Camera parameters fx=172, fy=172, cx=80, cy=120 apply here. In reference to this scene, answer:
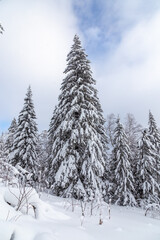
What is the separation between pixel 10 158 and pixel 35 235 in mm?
16370

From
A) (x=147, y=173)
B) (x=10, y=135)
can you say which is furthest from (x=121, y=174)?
(x=10, y=135)

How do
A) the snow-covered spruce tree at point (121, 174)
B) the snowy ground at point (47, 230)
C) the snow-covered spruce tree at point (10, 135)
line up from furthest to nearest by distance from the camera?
the snow-covered spruce tree at point (10, 135)
the snow-covered spruce tree at point (121, 174)
the snowy ground at point (47, 230)

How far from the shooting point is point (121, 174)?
16453 millimetres

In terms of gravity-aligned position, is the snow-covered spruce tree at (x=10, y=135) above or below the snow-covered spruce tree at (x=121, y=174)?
above

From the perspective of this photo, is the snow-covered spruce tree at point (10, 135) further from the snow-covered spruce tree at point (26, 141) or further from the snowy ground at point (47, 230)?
the snowy ground at point (47, 230)

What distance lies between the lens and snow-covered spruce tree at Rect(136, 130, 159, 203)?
605 inches

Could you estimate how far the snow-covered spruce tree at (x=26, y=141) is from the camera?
17172 millimetres

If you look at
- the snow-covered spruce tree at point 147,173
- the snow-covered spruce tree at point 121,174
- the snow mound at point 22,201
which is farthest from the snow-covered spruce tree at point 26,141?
the snow mound at point 22,201

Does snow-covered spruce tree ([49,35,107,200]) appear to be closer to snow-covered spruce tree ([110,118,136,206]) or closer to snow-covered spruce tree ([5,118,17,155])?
snow-covered spruce tree ([110,118,136,206])

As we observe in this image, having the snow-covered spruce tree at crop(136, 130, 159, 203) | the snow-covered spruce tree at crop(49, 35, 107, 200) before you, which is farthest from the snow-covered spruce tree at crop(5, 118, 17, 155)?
the snow-covered spruce tree at crop(136, 130, 159, 203)

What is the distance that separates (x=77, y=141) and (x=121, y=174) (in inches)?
307

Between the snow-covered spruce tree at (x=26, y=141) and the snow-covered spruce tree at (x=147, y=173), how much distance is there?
33.4 feet

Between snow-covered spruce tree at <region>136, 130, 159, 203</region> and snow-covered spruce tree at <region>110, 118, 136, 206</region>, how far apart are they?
99cm

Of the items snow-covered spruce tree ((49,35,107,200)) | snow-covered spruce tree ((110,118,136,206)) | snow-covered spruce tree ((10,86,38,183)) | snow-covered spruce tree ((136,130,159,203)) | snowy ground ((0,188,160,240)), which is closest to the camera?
snowy ground ((0,188,160,240))
